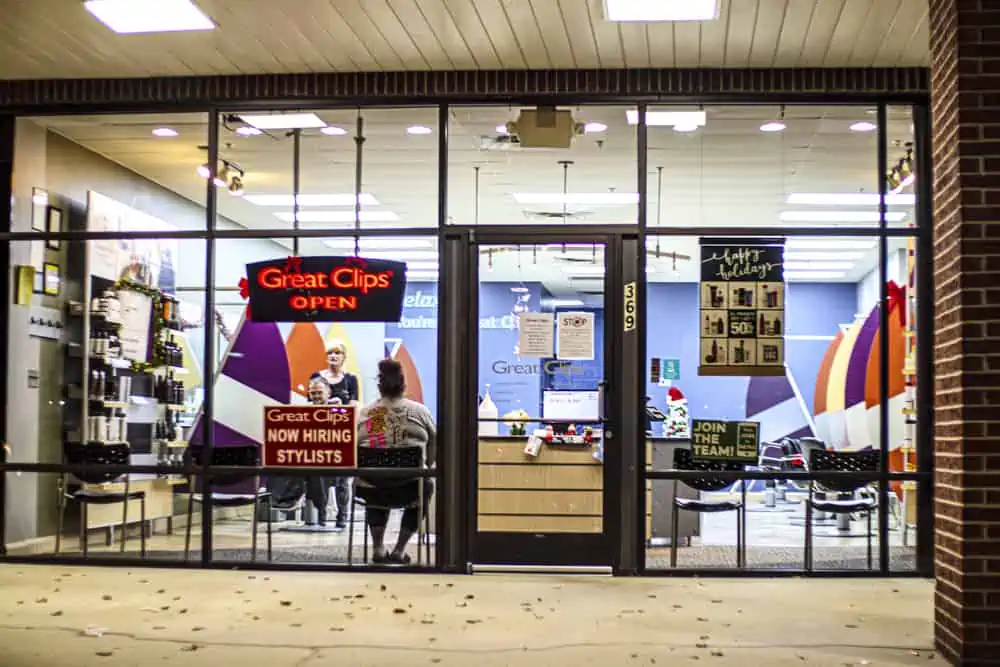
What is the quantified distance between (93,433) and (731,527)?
4560mm

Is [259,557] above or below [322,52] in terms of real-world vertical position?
below

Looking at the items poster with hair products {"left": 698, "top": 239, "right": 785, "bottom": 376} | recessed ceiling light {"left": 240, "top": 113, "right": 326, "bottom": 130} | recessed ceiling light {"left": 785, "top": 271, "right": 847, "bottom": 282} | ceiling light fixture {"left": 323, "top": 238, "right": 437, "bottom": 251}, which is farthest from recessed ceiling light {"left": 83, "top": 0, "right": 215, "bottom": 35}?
recessed ceiling light {"left": 785, "top": 271, "right": 847, "bottom": 282}

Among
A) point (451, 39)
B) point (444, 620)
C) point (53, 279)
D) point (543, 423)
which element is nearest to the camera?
point (444, 620)

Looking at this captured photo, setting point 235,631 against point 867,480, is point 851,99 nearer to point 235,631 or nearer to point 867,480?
point 867,480

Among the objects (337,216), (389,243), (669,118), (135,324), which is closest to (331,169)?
(337,216)

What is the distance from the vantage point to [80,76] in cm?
806

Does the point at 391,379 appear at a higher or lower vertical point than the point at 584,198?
lower

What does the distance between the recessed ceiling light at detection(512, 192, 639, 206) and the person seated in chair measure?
4.86 ft

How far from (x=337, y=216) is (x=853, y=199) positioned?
350 centimetres

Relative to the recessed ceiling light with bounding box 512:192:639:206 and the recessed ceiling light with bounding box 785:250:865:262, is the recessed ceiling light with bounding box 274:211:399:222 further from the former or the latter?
the recessed ceiling light with bounding box 785:250:865:262

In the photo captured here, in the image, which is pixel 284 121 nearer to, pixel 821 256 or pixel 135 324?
pixel 135 324

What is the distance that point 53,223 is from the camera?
8.50 metres

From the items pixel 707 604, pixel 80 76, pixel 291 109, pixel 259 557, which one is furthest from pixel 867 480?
pixel 80 76

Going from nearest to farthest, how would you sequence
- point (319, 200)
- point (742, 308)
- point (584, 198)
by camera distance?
point (742, 308)
point (584, 198)
point (319, 200)
